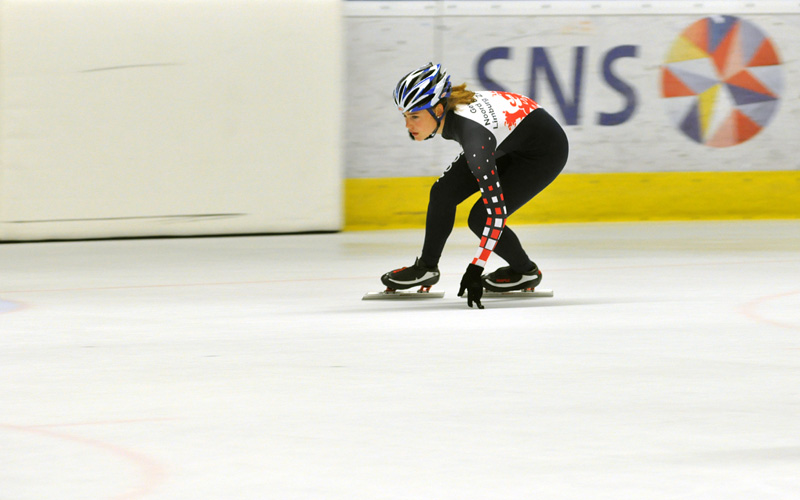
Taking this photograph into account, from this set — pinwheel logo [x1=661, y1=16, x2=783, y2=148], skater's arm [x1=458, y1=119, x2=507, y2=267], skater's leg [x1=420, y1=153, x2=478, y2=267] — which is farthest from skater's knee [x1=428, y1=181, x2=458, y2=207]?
pinwheel logo [x1=661, y1=16, x2=783, y2=148]

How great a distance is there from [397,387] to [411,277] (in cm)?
230

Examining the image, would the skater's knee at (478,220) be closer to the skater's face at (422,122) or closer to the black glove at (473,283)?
the black glove at (473,283)

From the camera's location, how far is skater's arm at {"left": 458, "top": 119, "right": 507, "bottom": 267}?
5.70 meters

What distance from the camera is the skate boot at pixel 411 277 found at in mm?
6379

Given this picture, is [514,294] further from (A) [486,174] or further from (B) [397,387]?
(B) [397,387]

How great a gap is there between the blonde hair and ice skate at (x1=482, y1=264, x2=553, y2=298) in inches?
39.9

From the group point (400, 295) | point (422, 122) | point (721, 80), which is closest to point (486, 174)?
point (422, 122)

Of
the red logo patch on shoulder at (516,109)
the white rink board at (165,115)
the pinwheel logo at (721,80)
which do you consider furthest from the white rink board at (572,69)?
the red logo patch on shoulder at (516,109)

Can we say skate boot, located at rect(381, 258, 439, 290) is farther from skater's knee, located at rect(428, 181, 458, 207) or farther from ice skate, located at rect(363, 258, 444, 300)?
skater's knee, located at rect(428, 181, 458, 207)

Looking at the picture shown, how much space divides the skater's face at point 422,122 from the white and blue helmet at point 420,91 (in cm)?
3

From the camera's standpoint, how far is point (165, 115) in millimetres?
10141

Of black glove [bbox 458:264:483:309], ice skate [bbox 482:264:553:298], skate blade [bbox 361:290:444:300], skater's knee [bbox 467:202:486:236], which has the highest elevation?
skater's knee [bbox 467:202:486:236]

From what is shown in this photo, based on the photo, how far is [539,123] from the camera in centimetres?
619

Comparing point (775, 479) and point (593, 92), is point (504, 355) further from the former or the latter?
point (593, 92)
